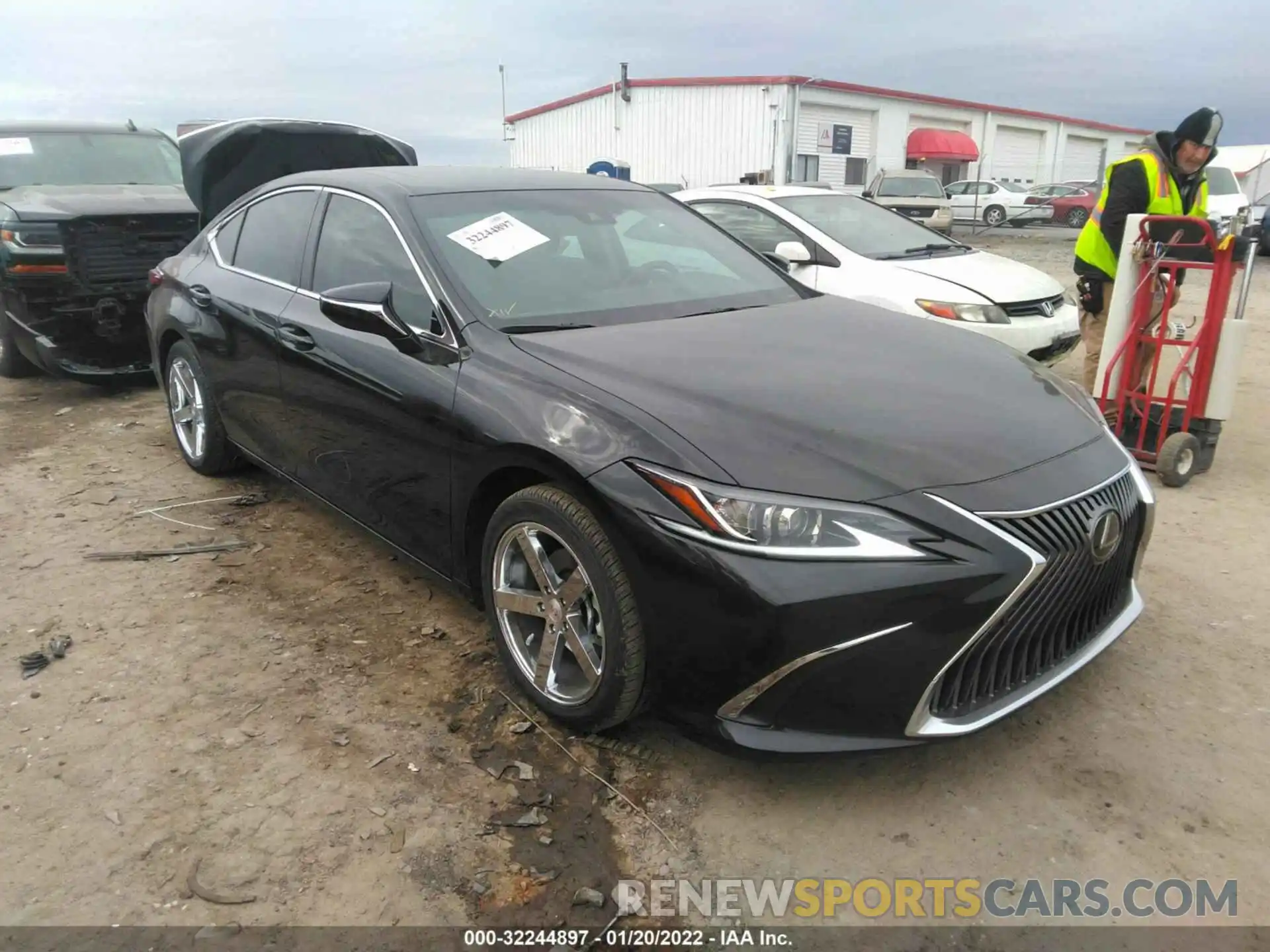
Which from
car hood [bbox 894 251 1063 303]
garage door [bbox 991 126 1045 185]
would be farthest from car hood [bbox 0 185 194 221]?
garage door [bbox 991 126 1045 185]

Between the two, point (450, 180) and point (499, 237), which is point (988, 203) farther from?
point (499, 237)

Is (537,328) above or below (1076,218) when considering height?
above

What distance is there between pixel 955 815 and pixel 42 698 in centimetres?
277

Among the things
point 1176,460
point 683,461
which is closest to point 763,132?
point 1176,460

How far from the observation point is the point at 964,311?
5973mm

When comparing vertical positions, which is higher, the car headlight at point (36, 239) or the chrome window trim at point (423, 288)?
the chrome window trim at point (423, 288)

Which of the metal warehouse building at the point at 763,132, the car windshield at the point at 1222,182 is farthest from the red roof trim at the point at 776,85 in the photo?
the car windshield at the point at 1222,182

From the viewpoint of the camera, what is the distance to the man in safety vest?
16.7ft

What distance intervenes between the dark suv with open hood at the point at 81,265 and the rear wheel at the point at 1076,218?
94.6ft

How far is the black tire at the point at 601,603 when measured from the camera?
237 centimetres

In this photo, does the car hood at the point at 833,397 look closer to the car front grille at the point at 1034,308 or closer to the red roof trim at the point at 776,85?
the car front grille at the point at 1034,308

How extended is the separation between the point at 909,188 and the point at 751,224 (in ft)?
56.4

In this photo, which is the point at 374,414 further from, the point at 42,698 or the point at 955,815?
the point at 955,815

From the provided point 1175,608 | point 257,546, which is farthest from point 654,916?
point 257,546
